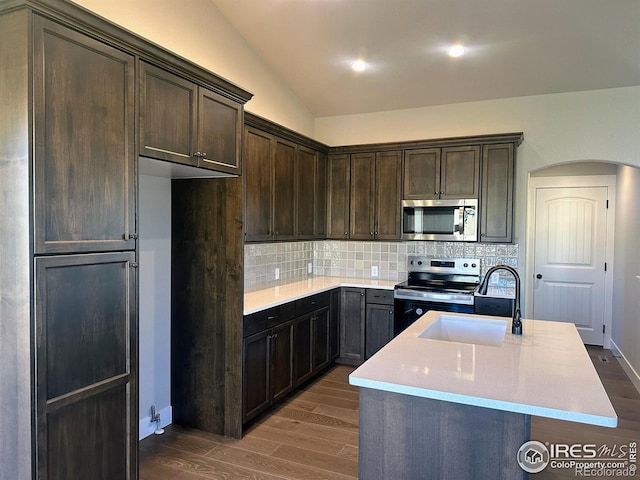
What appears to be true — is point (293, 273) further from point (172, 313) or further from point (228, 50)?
point (228, 50)

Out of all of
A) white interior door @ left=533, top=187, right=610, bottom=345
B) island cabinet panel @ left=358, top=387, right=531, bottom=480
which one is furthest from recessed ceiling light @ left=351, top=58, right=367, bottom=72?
island cabinet panel @ left=358, top=387, right=531, bottom=480

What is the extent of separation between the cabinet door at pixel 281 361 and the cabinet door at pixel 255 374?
0.27 ft

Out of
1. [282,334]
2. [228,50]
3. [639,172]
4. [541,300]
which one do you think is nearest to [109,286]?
[282,334]

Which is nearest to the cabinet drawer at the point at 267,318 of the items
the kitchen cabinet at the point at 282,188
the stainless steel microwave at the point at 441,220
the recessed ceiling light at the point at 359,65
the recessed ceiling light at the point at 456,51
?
the kitchen cabinet at the point at 282,188

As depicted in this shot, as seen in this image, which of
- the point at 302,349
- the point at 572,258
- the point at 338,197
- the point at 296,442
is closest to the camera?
the point at 296,442

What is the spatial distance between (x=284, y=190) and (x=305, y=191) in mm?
479

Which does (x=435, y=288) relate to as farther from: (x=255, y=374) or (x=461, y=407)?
(x=461, y=407)

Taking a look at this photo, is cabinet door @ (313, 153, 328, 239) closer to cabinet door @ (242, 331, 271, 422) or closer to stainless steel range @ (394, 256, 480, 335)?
stainless steel range @ (394, 256, 480, 335)

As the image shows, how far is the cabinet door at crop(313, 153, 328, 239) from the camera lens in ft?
16.1

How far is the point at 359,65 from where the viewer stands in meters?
4.29

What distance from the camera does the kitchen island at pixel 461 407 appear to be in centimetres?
152

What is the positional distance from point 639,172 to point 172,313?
4.75 meters

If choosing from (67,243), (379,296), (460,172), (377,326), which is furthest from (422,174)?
(67,243)

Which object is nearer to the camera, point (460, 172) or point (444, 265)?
point (460, 172)
